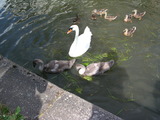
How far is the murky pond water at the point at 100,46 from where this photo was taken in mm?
5262

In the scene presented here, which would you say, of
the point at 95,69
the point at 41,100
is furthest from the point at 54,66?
the point at 41,100

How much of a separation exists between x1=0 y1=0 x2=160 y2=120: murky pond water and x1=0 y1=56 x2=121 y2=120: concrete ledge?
4.27ft

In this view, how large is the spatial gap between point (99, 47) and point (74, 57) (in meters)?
1.16

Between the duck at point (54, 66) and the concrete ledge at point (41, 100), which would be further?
the duck at point (54, 66)

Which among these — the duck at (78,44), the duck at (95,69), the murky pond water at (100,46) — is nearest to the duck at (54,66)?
the murky pond water at (100,46)

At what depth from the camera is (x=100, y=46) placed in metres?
7.57

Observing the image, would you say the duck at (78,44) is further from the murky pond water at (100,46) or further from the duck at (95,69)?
the duck at (95,69)

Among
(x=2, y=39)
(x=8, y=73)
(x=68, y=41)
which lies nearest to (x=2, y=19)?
(x=2, y=39)

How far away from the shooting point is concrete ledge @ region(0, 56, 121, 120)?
370 centimetres

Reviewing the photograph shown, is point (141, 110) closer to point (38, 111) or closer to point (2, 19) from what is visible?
point (38, 111)

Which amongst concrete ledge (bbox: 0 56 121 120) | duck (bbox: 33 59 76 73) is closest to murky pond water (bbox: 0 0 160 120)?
duck (bbox: 33 59 76 73)

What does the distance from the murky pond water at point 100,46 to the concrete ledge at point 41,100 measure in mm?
1301

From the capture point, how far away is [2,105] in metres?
3.85

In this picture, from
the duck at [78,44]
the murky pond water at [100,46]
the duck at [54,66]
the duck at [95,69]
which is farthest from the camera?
the duck at [78,44]
